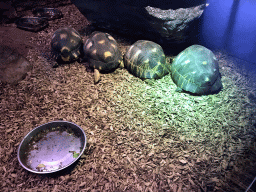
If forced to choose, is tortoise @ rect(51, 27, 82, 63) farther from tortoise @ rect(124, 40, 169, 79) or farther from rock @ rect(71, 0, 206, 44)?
tortoise @ rect(124, 40, 169, 79)

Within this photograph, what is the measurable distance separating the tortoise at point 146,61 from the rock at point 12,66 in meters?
2.19

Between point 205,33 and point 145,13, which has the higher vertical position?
point 145,13

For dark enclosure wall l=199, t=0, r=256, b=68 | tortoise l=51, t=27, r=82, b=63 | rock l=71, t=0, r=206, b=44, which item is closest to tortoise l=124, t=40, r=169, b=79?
rock l=71, t=0, r=206, b=44

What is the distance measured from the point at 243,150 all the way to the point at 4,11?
6.96m

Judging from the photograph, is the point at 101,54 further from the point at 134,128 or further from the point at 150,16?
the point at 134,128

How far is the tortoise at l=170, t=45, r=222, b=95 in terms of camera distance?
10.3 ft

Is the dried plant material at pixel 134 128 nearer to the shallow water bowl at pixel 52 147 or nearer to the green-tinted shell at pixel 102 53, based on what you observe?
the shallow water bowl at pixel 52 147

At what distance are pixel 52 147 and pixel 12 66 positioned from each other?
2200 millimetres

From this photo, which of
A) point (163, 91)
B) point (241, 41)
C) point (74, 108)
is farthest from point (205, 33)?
point (74, 108)

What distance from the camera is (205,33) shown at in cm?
417

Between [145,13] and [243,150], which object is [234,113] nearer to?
[243,150]

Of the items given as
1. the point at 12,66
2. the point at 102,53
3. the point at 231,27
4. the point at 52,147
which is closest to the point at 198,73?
the point at 231,27

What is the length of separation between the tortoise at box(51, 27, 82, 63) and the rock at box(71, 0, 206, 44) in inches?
43.5

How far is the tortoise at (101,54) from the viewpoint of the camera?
3.53 metres
